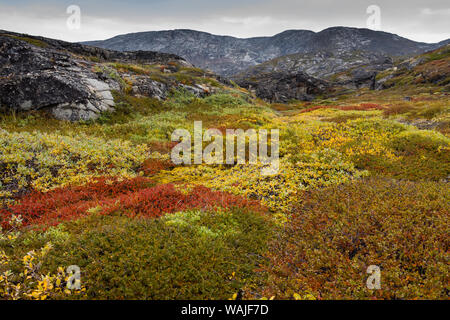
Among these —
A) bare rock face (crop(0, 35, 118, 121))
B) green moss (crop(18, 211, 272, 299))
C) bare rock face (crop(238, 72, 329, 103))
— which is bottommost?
green moss (crop(18, 211, 272, 299))

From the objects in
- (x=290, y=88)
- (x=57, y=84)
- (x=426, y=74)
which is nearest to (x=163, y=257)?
(x=57, y=84)

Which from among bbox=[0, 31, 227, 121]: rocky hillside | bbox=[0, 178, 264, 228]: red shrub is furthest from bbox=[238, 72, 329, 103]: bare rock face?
bbox=[0, 178, 264, 228]: red shrub

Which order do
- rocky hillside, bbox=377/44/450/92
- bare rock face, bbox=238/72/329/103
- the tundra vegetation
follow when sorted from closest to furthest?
the tundra vegetation
rocky hillside, bbox=377/44/450/92
bare rock face, bbox=238/72/329/103

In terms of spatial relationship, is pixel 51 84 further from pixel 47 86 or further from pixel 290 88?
pixel 290 88

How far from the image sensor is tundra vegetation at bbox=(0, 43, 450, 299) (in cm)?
456

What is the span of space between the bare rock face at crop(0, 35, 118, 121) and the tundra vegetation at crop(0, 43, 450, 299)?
7992 mm

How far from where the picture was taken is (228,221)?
7215 millimetres

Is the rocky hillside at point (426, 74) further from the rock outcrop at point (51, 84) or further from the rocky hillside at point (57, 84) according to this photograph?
the rock outcrop at point (51, 84)

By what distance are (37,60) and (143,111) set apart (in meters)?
11.1

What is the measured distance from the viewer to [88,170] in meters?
12.0

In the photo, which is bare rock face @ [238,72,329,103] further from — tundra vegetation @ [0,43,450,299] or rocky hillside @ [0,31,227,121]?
tundra vegetation @ [0,43,450,299]
